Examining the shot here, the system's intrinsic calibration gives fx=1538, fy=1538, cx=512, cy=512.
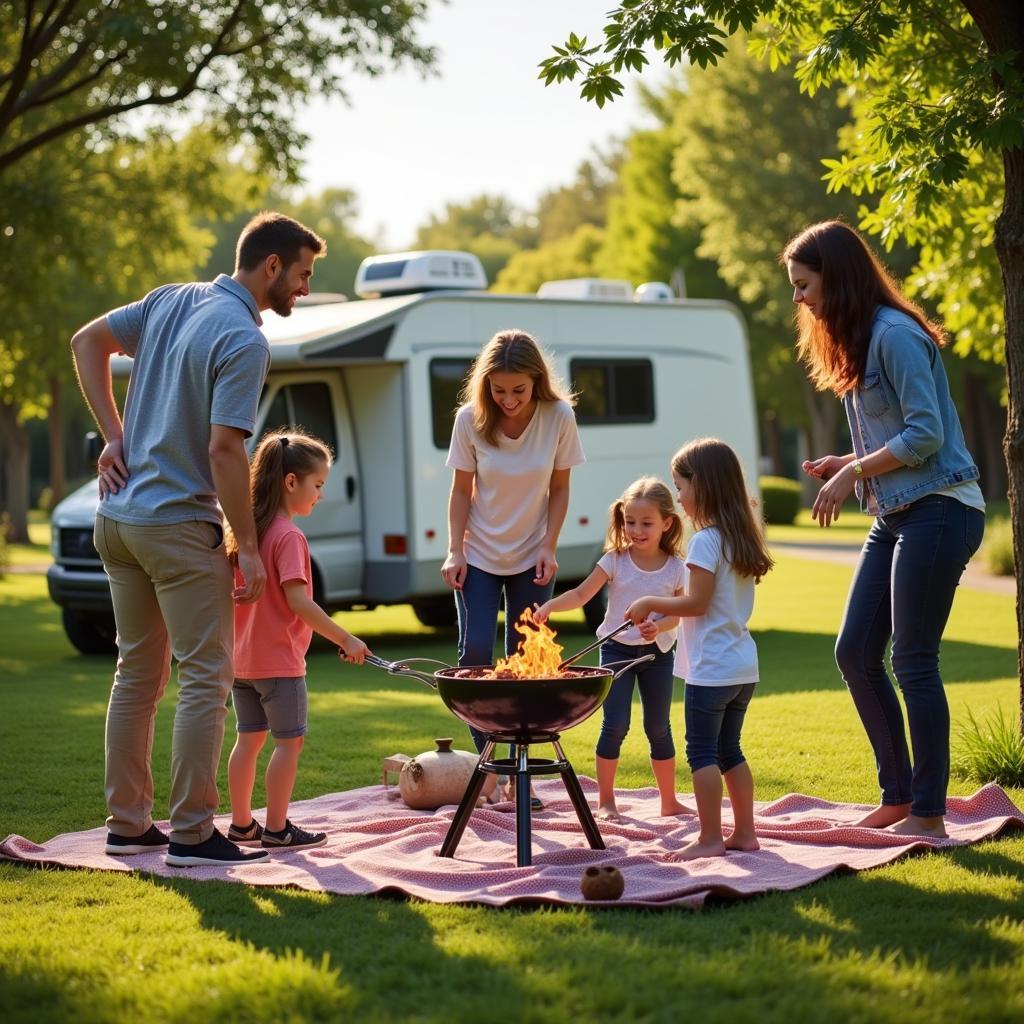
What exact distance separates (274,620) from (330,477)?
22.9 feet

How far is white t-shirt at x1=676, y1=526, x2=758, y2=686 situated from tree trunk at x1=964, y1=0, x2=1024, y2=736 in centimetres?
186

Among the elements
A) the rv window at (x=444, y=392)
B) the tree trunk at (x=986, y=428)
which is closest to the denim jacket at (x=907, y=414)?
the rv window at (x=444, y=392)

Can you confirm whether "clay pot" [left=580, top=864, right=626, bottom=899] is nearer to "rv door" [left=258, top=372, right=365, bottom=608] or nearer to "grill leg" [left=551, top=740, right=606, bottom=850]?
"grill leg" [left=551, top=740, right=606, bottom=850]

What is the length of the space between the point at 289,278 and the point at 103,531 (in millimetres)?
1132

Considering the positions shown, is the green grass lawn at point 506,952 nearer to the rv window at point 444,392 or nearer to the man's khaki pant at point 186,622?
the man's khaki pant at point 186,622

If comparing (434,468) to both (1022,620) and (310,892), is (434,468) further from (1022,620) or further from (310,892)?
(310,892)

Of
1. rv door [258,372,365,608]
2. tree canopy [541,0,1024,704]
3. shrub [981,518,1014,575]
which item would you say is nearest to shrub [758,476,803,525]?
shrub [981,518,1014,575]

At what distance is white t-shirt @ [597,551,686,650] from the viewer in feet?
20.5

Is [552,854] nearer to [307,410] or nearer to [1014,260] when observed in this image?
[1014,260]

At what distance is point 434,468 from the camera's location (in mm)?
12828

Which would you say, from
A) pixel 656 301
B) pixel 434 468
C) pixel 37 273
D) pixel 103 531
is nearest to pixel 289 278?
pixel 103 531

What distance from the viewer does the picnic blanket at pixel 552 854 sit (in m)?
4.95

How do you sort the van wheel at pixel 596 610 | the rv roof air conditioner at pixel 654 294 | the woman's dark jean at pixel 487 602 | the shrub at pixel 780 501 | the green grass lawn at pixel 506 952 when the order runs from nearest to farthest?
the green grass lawn at pixel 506 952
the woman's dark jean at pixel 487 602
the van wheel at pixel 596 610
the rv roof air conditioner at pixel 654 294
the shrub at pixel 780 501

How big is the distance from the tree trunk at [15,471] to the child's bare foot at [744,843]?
3148 centimetres
